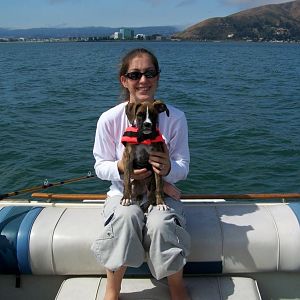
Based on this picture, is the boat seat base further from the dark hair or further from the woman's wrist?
the dark hair

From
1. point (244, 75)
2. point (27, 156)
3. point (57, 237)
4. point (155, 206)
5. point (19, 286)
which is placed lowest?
point (244, 75)

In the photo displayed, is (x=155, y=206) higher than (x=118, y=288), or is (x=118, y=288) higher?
(x=155, y=206)

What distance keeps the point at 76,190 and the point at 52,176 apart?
4.47ft

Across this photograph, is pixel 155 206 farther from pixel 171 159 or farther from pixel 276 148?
pixel 276 148

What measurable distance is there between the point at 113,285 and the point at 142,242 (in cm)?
42

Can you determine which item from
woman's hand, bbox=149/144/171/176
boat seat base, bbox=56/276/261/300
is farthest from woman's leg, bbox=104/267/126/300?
woman's hand, bbox=149/144/171/176

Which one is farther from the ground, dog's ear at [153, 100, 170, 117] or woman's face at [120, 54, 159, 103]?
woman's face at [120, 54, 159, 103]

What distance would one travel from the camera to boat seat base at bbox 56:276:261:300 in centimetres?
371

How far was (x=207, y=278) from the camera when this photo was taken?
392cm

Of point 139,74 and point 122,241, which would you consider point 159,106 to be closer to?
point 139,74

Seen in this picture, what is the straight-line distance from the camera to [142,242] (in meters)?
3.51

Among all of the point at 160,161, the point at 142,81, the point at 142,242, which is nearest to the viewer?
the point at 142,242

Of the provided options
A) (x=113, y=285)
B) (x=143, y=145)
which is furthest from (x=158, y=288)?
(x=143, y=145)

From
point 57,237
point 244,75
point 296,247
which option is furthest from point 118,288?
point 244,75
